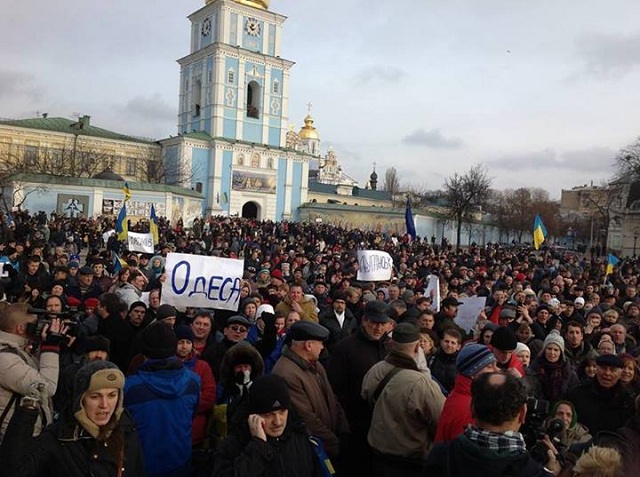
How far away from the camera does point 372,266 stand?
11.7 m

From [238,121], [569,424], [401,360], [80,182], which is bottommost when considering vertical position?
[569,424]

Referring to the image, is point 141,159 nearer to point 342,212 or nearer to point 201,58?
point 201,58

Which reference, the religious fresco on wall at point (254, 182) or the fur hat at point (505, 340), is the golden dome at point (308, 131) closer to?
the religious fresco on wall at point (254, 182)

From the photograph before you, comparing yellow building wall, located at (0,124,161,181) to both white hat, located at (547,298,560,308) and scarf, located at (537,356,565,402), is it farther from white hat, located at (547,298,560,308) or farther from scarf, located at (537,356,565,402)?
scarf, located at (537,356,565,402)

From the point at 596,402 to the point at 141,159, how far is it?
59.2 metres

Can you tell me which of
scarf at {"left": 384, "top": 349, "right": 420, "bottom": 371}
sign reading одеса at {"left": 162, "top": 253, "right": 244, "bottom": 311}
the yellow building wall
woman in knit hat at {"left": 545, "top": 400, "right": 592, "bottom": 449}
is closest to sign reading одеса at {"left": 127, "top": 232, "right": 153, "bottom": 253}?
sign reading одеса at {"left": 162, "top": 253, "right": 244, "bottom": 311}

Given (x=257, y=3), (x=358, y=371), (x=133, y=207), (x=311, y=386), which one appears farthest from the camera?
(x=257, y=3)

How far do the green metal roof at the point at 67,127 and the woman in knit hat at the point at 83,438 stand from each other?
55.8 meters

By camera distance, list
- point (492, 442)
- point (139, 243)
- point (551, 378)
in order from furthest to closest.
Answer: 1. point (139, 243)
2. point (551, 378)
3. point (492, 442)

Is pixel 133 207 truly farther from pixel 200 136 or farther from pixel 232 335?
pixel 232 335

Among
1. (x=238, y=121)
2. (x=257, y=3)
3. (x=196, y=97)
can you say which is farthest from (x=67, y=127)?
(x=257, y=3)

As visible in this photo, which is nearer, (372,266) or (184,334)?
(184,334)

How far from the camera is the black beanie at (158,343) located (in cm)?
372

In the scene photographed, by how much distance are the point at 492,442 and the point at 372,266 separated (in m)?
9.14
